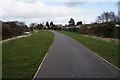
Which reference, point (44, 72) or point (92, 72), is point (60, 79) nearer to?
point (44, 72)

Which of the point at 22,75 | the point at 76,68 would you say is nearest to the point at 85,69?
the point at 76,68

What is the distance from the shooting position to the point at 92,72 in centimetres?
591

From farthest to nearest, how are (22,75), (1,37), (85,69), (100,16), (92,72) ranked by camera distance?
(100,16), (1,37), (85,69), (92,72), (22,75)

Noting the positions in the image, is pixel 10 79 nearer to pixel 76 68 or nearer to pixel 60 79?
pixel 60 79

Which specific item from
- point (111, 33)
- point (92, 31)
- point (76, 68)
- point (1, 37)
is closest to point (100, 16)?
point (92, 31)

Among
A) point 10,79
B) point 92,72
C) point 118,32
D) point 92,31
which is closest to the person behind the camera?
point 10,79

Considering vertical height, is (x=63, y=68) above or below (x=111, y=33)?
below

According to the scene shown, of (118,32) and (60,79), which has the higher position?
(118,32)

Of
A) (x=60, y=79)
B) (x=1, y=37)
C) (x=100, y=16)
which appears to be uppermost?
(x=100, y=16)

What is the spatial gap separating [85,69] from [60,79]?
1605mm

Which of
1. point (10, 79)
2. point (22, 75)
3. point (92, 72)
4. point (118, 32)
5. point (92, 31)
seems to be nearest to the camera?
point (10, 79)

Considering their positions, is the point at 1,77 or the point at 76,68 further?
the point at 76,68

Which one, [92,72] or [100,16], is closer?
[92,72]

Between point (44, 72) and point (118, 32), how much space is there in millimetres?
15334
